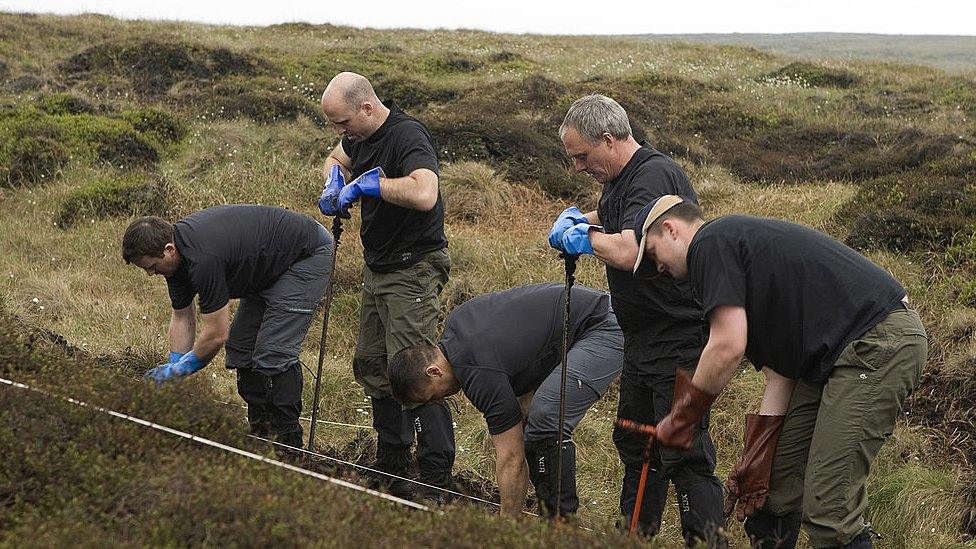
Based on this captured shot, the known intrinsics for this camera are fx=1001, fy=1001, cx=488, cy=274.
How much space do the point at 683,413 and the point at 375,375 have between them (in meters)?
2.36

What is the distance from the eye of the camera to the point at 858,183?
39.3ft

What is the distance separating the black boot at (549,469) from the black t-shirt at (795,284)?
3.92 ft

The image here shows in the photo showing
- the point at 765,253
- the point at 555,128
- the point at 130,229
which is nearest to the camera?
the point at 765,253

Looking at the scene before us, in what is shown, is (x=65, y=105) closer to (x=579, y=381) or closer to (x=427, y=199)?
(x=427, y=199)

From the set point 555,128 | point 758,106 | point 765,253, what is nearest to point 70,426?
point 765,253

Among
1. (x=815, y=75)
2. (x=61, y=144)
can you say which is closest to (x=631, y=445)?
(x=61, y=144)


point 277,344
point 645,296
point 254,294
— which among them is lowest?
point 277,344

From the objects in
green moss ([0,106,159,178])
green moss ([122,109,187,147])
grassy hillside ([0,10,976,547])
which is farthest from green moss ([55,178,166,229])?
green moss ([122,109,187,147])

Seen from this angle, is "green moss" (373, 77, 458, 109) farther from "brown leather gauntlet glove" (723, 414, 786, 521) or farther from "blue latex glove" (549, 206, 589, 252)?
"brown leather gauntlet glove" (723, 414, 786, 521)

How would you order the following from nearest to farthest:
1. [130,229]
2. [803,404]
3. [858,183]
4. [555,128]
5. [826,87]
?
1. [803,404]
2. [130,229]
3. [858,183]
4. [555,128]
5. [826,87]

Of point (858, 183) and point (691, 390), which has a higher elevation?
point (691, 390)

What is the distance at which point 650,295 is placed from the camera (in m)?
4.32

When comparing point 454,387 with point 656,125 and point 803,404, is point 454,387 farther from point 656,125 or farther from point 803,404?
point 656,125

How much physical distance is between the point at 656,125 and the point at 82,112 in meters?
8.79
